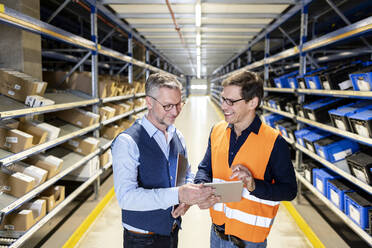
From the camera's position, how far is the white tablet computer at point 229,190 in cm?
147

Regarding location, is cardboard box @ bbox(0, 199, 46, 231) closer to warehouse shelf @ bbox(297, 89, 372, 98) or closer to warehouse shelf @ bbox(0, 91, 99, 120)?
warehouse shelf @ bbox(0, 91, 99, 120)

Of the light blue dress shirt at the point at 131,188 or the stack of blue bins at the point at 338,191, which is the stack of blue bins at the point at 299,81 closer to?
the stack of blue bins at the point at 338,191

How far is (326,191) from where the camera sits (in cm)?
306

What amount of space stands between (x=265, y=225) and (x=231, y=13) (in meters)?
4.15

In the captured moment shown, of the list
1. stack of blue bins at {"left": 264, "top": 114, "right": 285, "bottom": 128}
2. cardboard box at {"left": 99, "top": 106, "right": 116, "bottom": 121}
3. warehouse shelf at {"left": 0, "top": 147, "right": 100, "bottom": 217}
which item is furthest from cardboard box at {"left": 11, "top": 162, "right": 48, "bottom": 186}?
stack of blue bins at {"left": 264, "top": 114, "right": 285, "bottom": 128}

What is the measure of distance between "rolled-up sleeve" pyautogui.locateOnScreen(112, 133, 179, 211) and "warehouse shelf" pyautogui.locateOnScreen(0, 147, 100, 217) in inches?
49.4

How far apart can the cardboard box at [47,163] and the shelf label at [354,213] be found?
9.63ft

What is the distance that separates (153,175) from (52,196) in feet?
6.21

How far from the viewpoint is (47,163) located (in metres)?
2.80

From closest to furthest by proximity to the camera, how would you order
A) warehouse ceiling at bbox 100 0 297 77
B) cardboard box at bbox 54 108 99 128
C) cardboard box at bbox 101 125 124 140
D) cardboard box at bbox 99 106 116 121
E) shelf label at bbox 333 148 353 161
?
1. shelf label at bbox 333 148 353 161
2. cardboard box at bbox 54 108 99 128
3. warehouse ceiling at bbox 100 0 297 77
4. cardboard box at bbox 99 106 116 121
5. cardboard box at bbox 101 125 124 140

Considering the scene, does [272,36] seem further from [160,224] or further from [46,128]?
[160,224]

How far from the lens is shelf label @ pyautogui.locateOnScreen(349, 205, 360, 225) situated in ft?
7.93

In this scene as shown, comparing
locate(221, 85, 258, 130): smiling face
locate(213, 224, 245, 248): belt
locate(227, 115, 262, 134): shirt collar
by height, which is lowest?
locate(213, 224, 245, 248): belt

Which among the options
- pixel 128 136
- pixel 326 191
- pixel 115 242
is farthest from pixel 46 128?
pixel 326 191
